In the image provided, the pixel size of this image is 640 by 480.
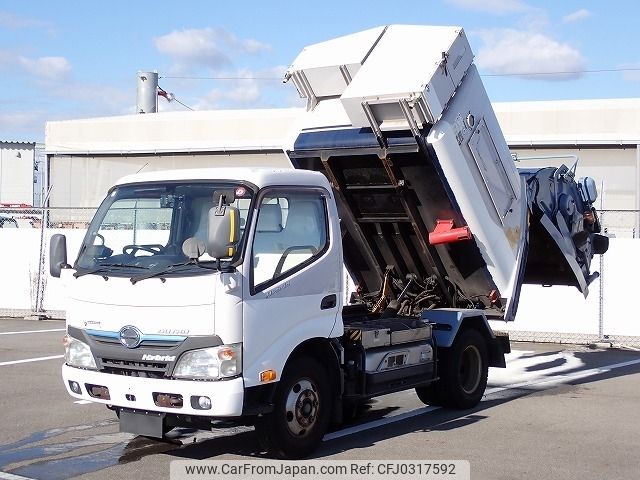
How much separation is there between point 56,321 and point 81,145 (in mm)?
20760

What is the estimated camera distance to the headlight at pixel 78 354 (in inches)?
311

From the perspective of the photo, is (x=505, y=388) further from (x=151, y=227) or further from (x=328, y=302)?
(x=151, y=227)

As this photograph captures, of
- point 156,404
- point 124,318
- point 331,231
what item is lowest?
point 156,404

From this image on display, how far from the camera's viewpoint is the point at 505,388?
39.3 feet

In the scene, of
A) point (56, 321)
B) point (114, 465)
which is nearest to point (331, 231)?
point (114, 465)

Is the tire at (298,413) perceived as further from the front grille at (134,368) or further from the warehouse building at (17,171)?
the warehouse building at (17,171)

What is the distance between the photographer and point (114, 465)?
782 cm

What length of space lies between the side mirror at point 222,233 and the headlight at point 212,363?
75 cm

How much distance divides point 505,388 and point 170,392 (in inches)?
232

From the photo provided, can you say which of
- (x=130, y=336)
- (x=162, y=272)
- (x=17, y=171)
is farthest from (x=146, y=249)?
(x=17, y=171)

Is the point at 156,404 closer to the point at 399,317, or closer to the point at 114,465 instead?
the point at 114,465

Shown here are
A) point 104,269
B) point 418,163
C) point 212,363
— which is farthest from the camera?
point 418,163

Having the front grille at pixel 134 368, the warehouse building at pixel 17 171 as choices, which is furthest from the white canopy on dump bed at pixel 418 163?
the warehouse building at pixel 17 171

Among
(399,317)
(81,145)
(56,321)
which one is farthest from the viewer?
(81,145)
